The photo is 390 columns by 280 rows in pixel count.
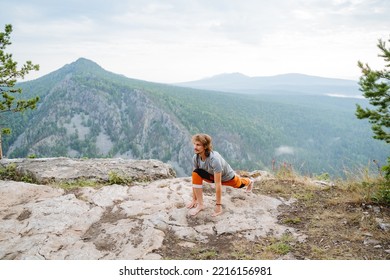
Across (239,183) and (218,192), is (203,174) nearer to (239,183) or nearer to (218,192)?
(218,192)

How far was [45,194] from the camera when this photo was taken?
652cm

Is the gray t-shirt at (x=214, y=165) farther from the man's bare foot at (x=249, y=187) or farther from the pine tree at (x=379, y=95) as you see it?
the pine tree at (x=379, y=95)

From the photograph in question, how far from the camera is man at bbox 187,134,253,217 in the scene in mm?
5477

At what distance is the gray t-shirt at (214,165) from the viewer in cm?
554

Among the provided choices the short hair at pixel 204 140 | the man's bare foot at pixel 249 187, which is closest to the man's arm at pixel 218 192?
the short hair at pixel 204 140

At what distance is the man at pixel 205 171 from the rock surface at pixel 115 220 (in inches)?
8.4

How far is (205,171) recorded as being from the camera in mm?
5730

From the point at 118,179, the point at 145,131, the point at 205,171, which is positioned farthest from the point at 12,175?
the point at 145,131

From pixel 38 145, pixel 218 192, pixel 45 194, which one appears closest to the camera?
pixel 218 192

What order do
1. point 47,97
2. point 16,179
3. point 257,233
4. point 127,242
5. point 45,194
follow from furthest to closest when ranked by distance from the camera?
point 47,97
point 16,179
point 45,194
point 257,233
point 127,242

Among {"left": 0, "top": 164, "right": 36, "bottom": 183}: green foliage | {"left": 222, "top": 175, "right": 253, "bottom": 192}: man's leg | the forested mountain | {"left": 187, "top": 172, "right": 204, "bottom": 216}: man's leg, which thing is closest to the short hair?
{"left": 187, "top": 172, "right": 204, "bottom": 216}: man's leg

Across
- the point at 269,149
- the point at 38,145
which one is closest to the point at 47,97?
the point at 38,145

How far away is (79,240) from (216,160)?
258 cm
